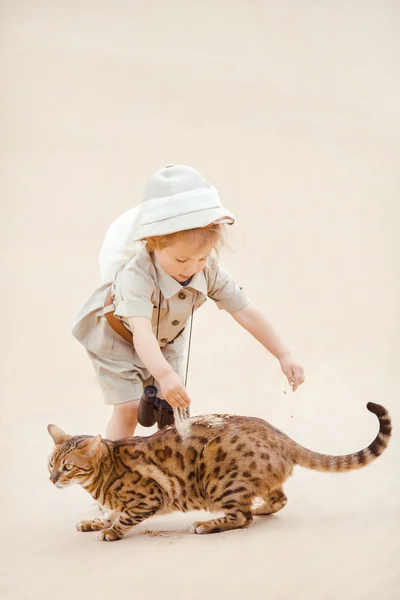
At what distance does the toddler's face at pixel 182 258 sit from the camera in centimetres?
259

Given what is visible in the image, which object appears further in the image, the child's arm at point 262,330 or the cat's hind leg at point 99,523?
the child's arm at point 262,330

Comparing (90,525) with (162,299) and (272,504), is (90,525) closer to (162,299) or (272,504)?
(272,504)

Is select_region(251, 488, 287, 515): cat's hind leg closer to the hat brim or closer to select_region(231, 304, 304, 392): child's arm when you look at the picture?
select_region(231, 304, 304, 392): child's arm

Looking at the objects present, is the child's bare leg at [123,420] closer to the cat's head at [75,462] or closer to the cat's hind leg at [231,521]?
the cat's head at [75,462]

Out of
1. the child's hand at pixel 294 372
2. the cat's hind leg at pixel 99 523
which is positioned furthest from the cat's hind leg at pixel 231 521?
the child's hand at pixel 294 372

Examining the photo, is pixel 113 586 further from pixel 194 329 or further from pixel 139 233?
pixel 194 329

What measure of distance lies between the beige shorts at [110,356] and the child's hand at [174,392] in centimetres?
46

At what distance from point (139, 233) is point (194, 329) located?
2645mm

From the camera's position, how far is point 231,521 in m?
2.49

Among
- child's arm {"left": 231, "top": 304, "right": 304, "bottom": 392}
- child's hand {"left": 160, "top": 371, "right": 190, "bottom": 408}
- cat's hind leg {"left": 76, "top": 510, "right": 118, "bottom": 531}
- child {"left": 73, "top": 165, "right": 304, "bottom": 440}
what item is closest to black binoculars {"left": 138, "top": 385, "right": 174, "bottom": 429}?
child {"left": 73, "top": 165, "right": 304, "bottom": 440}

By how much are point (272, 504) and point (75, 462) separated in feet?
1.95

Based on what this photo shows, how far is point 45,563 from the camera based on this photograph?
2.43m

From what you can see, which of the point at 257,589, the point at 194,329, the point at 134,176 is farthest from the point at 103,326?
the point at 134,176

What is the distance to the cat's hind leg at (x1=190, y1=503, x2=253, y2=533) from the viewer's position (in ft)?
8.17
